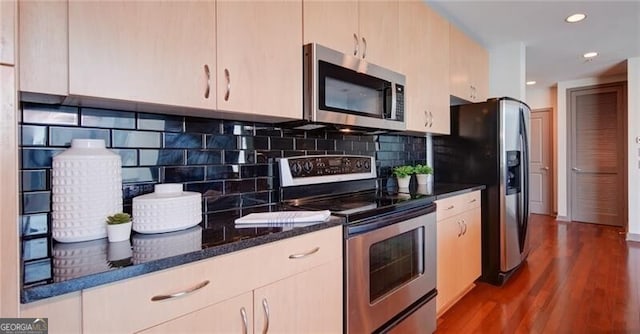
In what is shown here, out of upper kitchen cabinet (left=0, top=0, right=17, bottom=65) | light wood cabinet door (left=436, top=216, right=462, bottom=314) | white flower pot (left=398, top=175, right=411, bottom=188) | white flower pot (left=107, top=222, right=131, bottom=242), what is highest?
upper kitchen cabinet (left=0, top=0, right=17, bottom=65)

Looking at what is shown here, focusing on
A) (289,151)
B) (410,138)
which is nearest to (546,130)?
(410,138)

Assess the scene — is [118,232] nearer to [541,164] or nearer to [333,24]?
[333,24]

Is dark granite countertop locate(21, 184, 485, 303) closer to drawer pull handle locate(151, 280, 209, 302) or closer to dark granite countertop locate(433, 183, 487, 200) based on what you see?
drawer pull handle locate(151, 280, 209, 302)

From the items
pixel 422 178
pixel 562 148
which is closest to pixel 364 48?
pixel 422 178

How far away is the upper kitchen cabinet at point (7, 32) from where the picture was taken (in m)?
0.63

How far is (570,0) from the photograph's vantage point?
8.38 ft

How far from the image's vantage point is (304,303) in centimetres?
125

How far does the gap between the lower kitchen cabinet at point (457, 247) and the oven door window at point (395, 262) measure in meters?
0.33

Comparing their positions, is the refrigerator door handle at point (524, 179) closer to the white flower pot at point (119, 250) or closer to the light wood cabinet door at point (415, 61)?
the light wood cabinet door at point (415, 61)

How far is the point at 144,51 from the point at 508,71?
3.69 m

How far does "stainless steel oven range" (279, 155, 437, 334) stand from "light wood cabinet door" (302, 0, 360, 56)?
0.64 m

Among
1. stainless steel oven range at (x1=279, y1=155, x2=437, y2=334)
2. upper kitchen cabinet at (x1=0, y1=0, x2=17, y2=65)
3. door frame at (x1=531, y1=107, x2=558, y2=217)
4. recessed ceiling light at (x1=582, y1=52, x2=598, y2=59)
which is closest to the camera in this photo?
upper kitchen cabinet at (x1=0, y1=0, x2=17, y2=65)

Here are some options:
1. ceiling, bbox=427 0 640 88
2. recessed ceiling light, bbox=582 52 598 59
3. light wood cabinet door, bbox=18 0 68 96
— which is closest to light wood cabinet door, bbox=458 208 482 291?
ceiling, bbox=427 0 640 88

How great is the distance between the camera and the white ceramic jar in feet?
3.59
